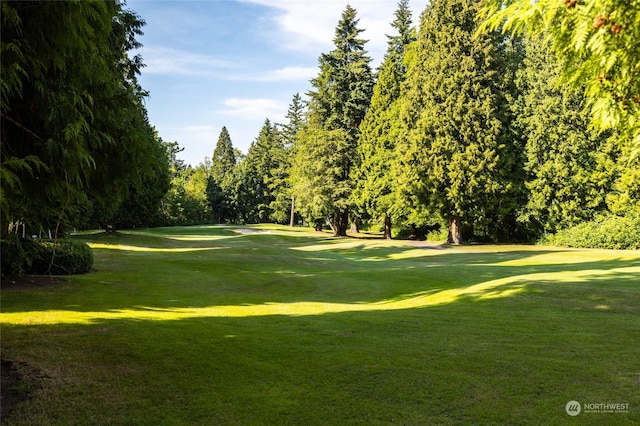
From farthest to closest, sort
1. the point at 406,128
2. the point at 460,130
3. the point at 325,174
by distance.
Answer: the point at 325,174 → the point at 406,128 → the point at 460,130

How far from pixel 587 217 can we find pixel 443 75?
15.0 m

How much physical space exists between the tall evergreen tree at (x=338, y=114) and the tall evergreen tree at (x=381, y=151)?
5.85ft

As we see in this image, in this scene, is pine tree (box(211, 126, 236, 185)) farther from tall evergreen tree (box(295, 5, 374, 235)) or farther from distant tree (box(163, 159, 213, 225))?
tall evergreen tree (box(295, 5, 374, 235))

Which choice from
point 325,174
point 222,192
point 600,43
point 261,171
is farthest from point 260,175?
point 600,43

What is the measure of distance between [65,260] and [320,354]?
11281 mm

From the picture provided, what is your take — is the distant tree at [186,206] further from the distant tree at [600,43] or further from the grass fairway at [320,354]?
the distant tree at [600,43]

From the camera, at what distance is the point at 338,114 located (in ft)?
152

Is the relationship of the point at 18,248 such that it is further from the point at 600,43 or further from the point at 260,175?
the point at 260,175

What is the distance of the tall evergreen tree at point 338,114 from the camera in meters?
43.3

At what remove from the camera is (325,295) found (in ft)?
45.4

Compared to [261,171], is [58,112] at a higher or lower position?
lower

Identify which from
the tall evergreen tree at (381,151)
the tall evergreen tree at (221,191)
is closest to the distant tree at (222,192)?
the tall evergreen tree at (221,191)

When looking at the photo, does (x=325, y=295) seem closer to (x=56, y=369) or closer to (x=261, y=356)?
(x=261, y=356)

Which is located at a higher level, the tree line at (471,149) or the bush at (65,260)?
the tree line at (471,149)
